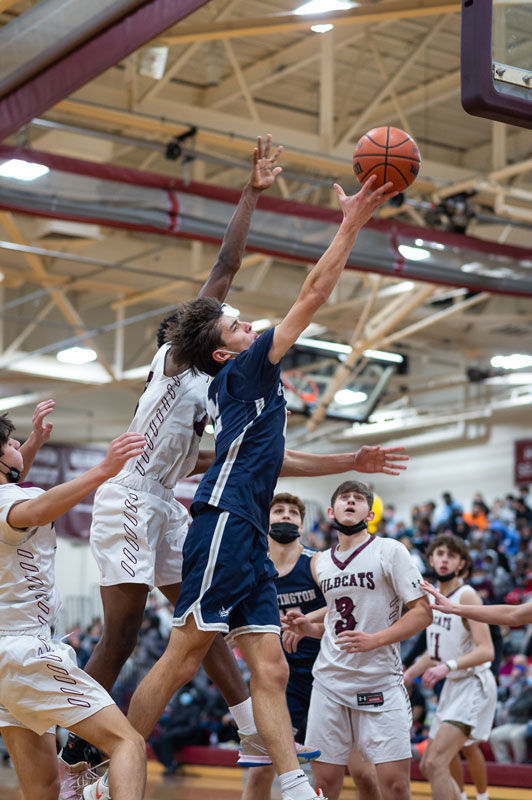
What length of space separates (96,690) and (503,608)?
253cm

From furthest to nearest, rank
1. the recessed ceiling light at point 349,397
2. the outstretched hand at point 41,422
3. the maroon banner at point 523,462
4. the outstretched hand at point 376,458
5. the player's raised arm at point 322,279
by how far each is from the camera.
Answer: the maroon banner at point 523,462, the recessed ceiling light at point 349,397, the outstretched hand at point 41,422, the outstretched hand at point 376,458, the player's raised arm at point 322,279

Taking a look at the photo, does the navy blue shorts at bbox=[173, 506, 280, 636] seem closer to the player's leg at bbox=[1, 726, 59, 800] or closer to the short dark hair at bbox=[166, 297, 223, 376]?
the short dark hair at bbox=[166, 297, 223, 376]

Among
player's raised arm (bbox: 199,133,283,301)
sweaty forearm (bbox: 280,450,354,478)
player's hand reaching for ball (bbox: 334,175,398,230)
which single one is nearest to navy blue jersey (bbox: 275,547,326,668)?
sweaty forearm (bbox: 280,450,354,478)

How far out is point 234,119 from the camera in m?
14.5

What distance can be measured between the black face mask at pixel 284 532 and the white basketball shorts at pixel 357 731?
3.75ft

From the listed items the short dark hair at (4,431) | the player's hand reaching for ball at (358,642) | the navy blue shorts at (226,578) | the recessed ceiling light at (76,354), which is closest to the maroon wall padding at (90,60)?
the short dark hair at (4,431)

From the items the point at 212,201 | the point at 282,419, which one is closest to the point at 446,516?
the point at 212,201

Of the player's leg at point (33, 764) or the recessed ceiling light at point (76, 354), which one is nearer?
the player's leg at point (33, 764)

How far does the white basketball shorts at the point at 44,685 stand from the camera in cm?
476

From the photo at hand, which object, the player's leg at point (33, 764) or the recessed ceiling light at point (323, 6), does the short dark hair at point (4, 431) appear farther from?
the recessed ceiling light at point (323, 6)

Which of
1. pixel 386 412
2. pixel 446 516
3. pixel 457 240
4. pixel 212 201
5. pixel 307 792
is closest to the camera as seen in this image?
pixel 307 792

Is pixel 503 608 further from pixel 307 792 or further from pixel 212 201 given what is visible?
pixel 212 201

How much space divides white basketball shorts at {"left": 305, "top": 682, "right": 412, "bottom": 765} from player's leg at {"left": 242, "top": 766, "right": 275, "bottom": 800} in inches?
13.7

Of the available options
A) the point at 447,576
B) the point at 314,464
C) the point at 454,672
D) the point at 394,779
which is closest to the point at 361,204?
the point at 314,464
